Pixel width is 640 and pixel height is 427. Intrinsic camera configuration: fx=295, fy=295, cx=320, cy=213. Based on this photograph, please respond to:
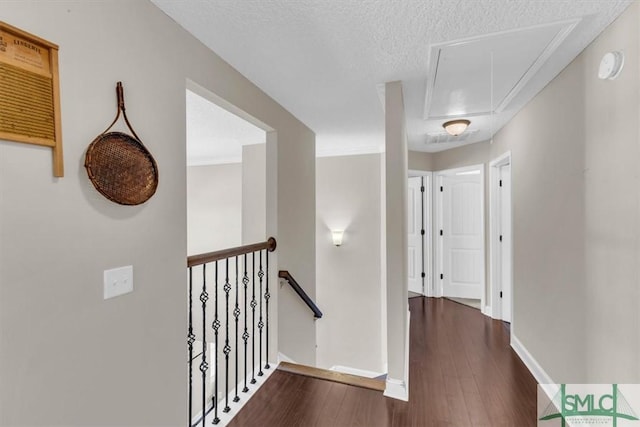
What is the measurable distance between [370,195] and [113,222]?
3.76 m

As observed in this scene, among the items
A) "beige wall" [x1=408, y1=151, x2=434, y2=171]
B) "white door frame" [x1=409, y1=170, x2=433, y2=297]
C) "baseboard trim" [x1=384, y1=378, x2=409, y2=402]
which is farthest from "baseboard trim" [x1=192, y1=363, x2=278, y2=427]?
"beige wall" [x1=408, y1=151, x2=434, y2=171]

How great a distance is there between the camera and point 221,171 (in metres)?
5.04

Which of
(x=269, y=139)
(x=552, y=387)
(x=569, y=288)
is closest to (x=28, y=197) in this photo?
(x=269, y=139)

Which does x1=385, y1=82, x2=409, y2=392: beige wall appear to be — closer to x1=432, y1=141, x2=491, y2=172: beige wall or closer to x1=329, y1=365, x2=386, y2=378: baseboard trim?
x1=432, y1=141, x2=491, y2=172: beige wall

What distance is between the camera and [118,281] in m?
1.22

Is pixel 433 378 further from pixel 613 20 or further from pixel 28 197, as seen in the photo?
pixel 28 197

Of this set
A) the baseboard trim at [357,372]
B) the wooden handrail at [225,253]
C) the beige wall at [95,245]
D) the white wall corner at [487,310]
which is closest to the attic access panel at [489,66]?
the beige wall at [95,245]

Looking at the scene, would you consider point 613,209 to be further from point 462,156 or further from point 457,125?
point 462,156

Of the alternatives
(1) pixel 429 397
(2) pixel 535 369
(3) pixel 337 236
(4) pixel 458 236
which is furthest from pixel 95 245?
(4) pixel 458 236

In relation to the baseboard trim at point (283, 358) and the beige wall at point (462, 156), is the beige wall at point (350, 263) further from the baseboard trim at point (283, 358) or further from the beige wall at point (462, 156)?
the baseboard trim at point (283, 358)

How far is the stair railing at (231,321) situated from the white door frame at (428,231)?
287 cm

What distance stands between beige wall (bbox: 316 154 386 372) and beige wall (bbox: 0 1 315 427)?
10.3 ft

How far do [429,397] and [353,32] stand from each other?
8.13 ft

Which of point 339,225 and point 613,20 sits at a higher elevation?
point 613,20
